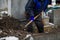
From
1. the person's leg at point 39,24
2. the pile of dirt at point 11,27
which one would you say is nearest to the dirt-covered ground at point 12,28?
the pile of dirt at point 11,27

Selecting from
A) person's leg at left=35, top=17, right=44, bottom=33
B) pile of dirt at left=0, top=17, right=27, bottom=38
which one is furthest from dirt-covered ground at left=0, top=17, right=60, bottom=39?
person's leg at left=35, top=17, right=44, bottom=33

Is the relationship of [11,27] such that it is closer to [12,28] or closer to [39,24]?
[12,28]

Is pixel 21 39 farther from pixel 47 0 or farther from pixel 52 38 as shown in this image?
pixel 47 0

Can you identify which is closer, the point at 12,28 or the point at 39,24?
the point at 12,28

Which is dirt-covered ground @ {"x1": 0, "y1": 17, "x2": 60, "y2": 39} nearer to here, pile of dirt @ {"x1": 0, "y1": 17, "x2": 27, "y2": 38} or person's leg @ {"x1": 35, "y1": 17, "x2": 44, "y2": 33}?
pile of dirt @ {"x1": 0, "y1": 17, "x2": 27, "y2": 38}

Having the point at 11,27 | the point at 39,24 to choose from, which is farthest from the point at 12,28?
the point at 39,24

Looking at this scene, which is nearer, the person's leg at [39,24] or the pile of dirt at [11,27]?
the pile of dirt at [11,27]

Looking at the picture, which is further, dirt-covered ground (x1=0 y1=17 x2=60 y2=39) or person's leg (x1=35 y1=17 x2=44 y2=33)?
person's leg (x1=35 y1=17 x2=44 y2=33)

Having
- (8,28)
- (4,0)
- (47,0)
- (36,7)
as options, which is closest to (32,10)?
(36,7)

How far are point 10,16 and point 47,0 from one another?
160 centimetres

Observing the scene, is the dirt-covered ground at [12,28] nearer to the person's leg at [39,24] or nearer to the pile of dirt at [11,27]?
the pile of dirt at [11,27]

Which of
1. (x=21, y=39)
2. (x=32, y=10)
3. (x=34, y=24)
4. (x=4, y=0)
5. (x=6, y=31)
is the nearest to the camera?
(x=21, y=39)

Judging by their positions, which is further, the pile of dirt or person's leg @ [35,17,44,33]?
person's leg @ [35,17,44,33]

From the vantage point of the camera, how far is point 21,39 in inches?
231
